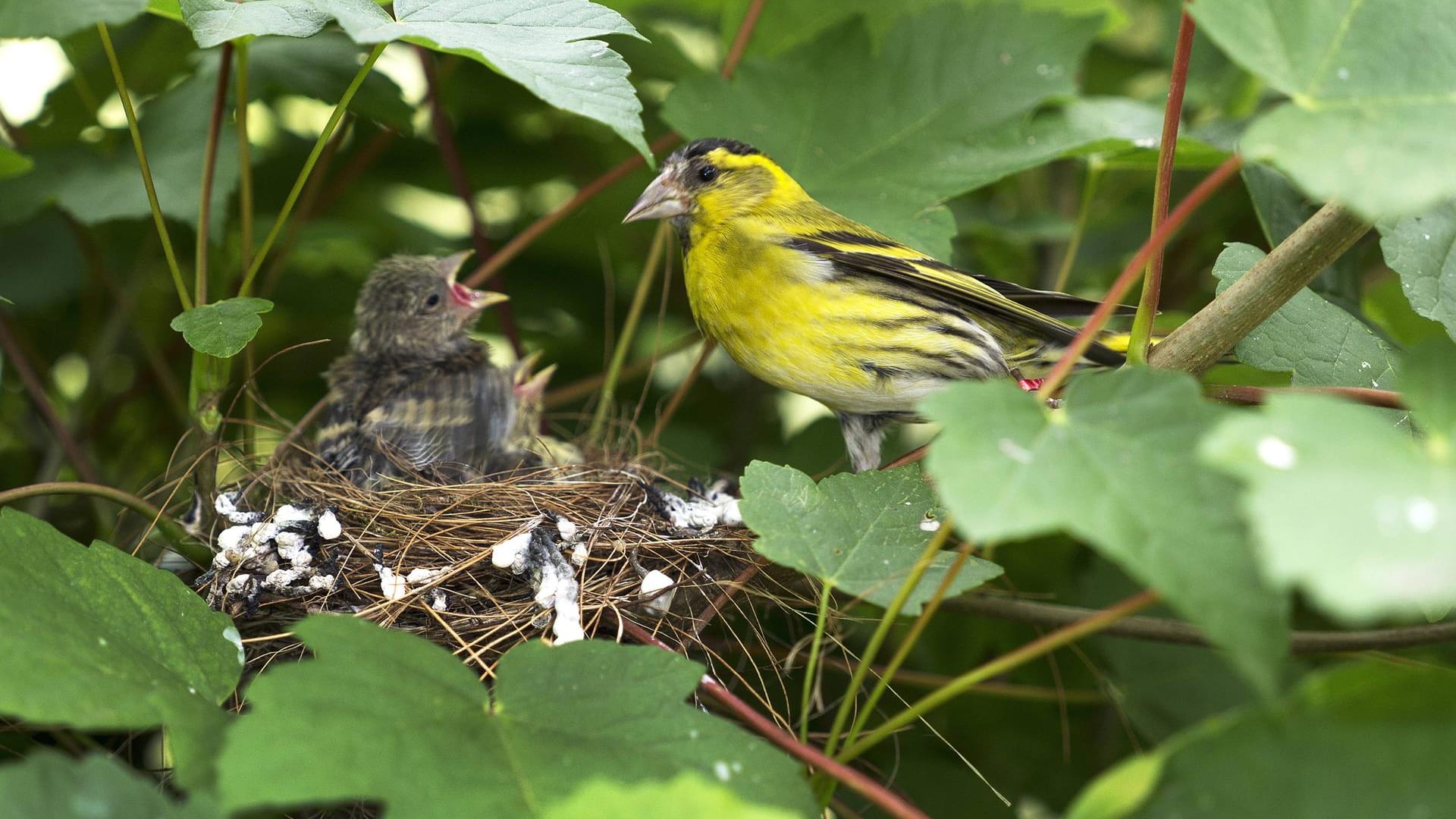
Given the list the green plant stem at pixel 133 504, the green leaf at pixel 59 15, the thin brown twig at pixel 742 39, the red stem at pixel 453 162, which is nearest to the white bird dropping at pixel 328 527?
the green plant stem at pixel 133 504

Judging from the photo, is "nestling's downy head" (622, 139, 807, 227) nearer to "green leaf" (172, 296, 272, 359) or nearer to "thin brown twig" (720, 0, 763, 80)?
"thin brown twig" (720, 0, 763, 80)

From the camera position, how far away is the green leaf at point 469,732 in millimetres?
1230

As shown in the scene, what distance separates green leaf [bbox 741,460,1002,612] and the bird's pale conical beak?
130 cm

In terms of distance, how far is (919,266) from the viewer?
2834mm

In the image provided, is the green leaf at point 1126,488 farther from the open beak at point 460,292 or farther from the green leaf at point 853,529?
the open beak at point 460,292

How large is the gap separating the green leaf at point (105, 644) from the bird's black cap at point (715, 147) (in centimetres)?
173

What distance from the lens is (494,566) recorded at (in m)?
2.42

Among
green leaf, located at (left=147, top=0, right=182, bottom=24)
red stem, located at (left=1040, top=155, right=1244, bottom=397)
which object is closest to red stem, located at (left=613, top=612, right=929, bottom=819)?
red stem, located at (left=1040, top=155, right=1244, bottom=397)

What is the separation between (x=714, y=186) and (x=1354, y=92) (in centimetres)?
190

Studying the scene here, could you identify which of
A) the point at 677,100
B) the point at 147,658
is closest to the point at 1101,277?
the point at 677,100

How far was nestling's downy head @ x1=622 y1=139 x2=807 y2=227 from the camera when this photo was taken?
3.01 meters

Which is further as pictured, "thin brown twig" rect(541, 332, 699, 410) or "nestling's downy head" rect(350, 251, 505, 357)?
"nestling's downy head" rect(350, 251, 505, 357)

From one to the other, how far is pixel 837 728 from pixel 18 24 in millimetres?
1462

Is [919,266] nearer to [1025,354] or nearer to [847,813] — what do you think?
[1025,354]
